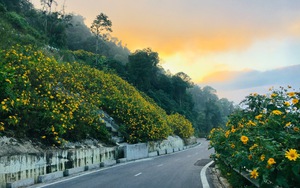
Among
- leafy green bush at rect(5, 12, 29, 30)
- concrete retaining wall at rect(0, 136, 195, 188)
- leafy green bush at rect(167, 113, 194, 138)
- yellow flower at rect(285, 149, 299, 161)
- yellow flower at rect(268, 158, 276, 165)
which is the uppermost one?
leafy green bush at rect(5, 12, 29, 30)

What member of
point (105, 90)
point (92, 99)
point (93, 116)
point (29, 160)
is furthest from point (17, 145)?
point (105, 90)

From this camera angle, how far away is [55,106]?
1705cm

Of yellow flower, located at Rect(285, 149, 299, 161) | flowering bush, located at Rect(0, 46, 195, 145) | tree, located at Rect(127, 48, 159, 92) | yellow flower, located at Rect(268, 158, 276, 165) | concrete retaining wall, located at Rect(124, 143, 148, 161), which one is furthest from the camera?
tree, located at Rect(127, 48, 159, 92)

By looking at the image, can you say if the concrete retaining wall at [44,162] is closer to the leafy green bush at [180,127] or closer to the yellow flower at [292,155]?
the yellow flower at [292,155]

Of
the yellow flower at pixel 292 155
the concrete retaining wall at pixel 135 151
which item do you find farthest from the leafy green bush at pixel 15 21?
the yellow flower at pixel 292 155

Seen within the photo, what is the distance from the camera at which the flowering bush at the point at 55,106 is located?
14.2 m

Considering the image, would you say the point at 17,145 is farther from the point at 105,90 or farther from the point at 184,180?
the point at 105,90

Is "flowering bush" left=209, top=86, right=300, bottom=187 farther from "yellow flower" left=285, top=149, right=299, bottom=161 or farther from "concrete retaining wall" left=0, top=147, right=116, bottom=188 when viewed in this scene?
"concrete retaining wall" left=0, top=147, right=116, bottom=188

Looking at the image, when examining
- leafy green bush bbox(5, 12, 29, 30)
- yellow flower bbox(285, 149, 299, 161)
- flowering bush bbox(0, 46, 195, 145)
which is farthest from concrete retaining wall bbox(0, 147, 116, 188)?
leafy green bush bbox(5, 12, 29, 30)

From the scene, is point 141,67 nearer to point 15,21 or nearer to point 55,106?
point 15,21

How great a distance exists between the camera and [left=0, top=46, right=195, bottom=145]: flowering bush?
14.2m

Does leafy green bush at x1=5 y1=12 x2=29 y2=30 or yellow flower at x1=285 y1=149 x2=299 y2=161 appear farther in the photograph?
leafy green bush at x1=5 y1=12 x2=29 y2=30

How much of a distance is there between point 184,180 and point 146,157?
14.5 m

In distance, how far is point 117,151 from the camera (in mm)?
21938
